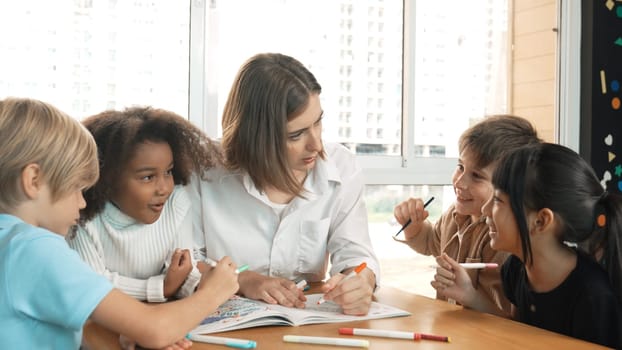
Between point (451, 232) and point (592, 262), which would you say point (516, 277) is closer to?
point (592, 262)

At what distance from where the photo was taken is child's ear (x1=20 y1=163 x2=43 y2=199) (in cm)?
104

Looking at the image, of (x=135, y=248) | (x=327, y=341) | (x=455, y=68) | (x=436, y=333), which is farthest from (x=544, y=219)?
(x=455, y=68)

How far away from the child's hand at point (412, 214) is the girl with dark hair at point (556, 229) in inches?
20.0

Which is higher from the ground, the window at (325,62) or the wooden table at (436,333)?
the window at (325,62)

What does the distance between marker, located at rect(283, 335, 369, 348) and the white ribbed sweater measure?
41cm

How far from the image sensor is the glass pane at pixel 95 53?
2104 millimetres

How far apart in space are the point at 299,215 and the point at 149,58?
1.03 meters

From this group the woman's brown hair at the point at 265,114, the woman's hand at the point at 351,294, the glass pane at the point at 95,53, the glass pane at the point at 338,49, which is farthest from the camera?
the glass pane at the point at 338,49

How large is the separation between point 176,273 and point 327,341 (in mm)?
482

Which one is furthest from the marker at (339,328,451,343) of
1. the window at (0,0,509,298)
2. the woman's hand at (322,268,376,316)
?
the window at (0,0,509,298)

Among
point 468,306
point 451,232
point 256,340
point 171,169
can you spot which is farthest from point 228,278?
point 451,232

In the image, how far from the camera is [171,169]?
154cm

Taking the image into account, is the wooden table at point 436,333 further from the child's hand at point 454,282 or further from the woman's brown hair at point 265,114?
the woman's brown hair at point 265,114

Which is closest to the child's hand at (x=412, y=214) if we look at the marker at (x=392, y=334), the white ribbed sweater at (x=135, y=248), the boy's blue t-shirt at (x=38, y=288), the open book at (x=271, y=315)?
the open book at (x=271, y=315)
